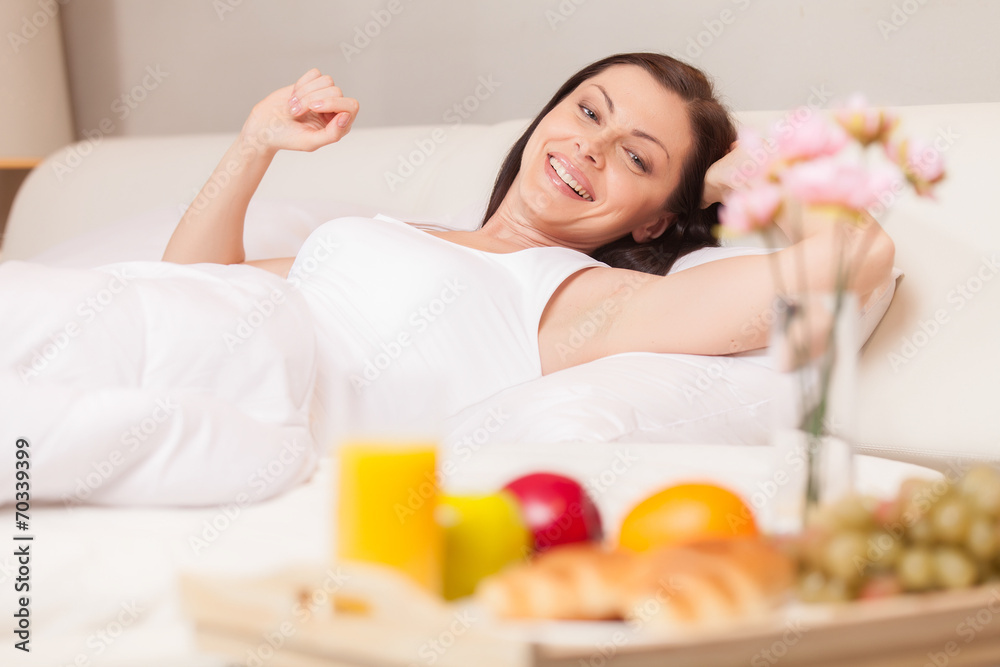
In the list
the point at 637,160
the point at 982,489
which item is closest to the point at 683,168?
the point at 637,160

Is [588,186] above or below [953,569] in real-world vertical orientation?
below

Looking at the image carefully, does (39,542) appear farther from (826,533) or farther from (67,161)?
(67,161)

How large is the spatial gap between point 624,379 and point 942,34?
3.59 ft

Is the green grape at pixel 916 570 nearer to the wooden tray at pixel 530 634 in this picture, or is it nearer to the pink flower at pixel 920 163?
the wooden tray at pixel 530 634

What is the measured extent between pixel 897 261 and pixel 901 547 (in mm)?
968

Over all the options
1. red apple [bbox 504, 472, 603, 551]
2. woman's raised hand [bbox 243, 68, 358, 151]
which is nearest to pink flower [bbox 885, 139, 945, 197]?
red apple [bbox 504, 472, 603, 551]

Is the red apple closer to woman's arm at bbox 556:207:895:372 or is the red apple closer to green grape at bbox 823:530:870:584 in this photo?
green grape at bbox 823:530:870:584

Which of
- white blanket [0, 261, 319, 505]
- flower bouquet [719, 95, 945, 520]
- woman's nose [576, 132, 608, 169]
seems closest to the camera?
flower bouquet [719, 95, 945, 520]

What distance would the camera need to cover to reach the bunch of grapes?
1.70ft

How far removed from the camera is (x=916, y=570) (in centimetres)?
52

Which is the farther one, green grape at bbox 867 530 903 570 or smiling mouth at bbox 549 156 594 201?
smiling mouth at bbox 549 156 594 201

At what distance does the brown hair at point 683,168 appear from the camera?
162 centimetres

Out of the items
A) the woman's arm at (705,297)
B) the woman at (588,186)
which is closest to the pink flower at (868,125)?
the woman's arm at (705,297)

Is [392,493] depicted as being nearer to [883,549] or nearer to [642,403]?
[883,549]
